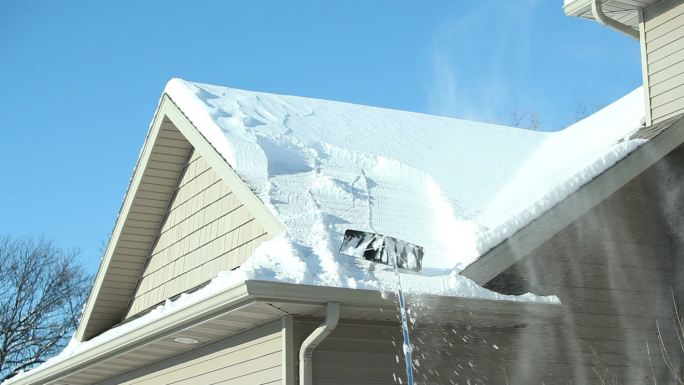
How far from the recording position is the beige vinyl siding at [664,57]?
10281 millimetres

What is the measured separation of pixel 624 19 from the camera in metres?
11.5

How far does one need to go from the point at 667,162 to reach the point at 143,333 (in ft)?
17.2

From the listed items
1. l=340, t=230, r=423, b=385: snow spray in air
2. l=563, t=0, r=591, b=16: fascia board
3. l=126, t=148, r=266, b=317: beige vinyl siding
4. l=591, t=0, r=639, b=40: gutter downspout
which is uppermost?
l=563, t=0, r=591, b=16: fascia board

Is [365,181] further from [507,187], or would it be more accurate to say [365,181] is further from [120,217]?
[120,217]

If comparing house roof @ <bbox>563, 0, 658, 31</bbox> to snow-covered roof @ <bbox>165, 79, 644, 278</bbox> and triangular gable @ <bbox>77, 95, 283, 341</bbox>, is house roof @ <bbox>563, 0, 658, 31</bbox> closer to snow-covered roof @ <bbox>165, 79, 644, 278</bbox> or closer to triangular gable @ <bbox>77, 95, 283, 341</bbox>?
snow-covered roof @ <bbox>165, 79, 644, 278</bbox>

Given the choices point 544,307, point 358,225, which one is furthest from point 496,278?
point 358,225

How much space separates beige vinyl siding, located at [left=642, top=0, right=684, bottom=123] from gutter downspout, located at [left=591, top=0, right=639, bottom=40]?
1.55 feet

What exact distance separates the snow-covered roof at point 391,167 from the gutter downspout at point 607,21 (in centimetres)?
87

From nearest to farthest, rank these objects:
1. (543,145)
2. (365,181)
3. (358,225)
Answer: (358,225)
(365,181)
(543,145)

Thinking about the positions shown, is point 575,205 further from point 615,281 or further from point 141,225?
point 141,225

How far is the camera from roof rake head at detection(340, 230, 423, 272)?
7.96 m

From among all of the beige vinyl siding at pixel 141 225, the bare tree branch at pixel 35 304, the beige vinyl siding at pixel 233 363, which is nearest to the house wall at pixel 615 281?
the beige vinyl siding at pixel 233 363

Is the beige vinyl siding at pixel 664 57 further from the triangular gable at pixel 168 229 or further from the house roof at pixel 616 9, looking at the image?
the triangular gable at pixel 168 229

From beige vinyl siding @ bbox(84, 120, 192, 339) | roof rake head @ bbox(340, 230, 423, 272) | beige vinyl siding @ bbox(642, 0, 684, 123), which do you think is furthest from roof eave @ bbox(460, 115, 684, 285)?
beige vinyl siding @ bbox(84, 120, 192, 339)
